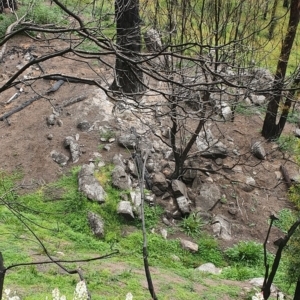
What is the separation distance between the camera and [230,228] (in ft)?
30.9

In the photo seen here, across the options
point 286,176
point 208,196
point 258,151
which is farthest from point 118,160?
point 286,176

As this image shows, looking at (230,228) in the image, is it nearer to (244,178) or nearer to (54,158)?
(244,178)

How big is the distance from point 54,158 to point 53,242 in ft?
7.62

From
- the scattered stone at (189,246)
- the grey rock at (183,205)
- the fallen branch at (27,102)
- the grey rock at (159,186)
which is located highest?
the fallen branch at (27,102)

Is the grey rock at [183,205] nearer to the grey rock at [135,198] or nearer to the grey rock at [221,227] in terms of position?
the grey rock at [221,227]

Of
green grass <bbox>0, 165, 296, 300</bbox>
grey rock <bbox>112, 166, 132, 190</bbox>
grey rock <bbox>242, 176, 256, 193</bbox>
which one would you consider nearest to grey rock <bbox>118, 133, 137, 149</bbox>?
grey rock <bbox>112, 166, 132, 190</bbox>

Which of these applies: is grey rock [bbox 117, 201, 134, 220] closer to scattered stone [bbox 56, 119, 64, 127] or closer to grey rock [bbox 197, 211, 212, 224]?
grey rock [bbox 197, 211, 212, 224]

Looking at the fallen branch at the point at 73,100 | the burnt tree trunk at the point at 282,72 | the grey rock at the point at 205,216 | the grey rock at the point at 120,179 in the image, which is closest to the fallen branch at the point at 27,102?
the fallen branch at the point at 73,100

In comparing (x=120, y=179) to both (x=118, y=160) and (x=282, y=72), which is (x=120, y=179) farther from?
(x=282, y=72)

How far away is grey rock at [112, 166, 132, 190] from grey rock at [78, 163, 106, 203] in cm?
35

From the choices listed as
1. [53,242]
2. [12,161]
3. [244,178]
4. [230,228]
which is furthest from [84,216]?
[244,178]

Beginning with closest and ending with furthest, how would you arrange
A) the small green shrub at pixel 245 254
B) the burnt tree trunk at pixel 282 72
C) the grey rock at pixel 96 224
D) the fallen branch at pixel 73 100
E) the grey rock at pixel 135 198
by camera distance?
the grey rock at pixel 96 224
the small green shrub at pixel 245 254
the grey rock at pixel 135 198
the burnt tree trunk at pixel 282 72
the fallen branch at pixel 73 100

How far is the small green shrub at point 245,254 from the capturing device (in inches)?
344

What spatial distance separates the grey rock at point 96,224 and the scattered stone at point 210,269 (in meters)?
1.88
